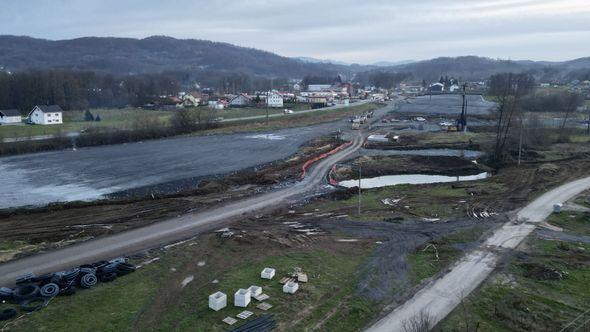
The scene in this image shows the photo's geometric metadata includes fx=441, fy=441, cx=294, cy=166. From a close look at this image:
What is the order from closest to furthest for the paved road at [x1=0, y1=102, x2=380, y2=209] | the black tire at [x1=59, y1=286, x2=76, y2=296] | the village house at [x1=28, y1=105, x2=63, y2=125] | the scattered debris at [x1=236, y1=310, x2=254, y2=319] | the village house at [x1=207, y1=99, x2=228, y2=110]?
the scattered debris at [x1=236, y1=310, x2=254, y2=319] < the black tire at [x1=59, y1=286, x2=76, y2=296] < the paved road at [x1=0, y1=102, x2=380, y2=209] < the village house at [x1=28, y1=105, x2=63, y2=125] < the village house at [x1=207, y1=99, x2=228, y2=110]

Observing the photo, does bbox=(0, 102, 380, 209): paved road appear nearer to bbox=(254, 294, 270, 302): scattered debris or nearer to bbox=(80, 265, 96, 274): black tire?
bbox=(80, 265, 96, 274): black tire

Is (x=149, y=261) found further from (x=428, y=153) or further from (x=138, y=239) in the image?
(x=428, y=153)

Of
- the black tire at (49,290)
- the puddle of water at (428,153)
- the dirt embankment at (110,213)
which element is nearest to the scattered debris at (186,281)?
the black tire at (49,290)

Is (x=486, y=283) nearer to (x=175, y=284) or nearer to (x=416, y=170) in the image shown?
(x=175, y=284)

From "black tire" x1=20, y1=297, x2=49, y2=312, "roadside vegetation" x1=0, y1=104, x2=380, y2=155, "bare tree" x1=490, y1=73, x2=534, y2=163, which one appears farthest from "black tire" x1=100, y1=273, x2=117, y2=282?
"roadside vegetation" x1=0, y1=104, x2=380, y2=155

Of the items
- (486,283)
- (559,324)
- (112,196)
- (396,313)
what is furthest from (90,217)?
(559,324)

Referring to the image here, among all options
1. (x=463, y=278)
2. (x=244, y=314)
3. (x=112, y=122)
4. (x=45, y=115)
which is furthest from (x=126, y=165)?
(x=463, y=278)
